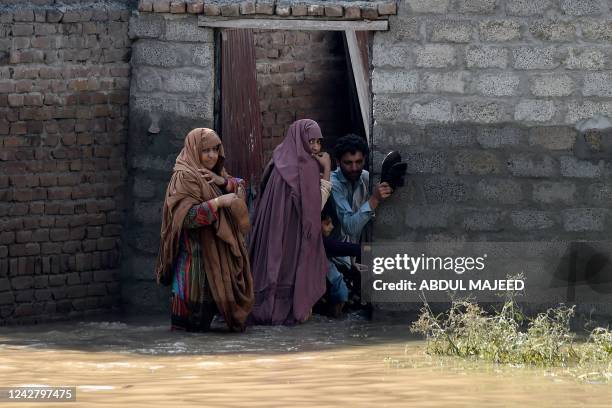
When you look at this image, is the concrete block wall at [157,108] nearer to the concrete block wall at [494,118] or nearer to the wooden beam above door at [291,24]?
the wooden beam above door at [291,24]

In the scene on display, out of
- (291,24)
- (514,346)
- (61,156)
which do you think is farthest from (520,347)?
(61,156)

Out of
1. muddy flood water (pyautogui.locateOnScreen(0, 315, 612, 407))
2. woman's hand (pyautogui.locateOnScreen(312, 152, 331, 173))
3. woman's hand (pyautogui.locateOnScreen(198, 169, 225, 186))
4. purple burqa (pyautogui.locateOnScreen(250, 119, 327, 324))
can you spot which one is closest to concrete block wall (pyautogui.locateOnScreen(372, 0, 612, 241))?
woman's hand (pyautogui.locateOnScreen(312, 152, 331, 173))

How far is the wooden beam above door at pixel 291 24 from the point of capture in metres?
8.55

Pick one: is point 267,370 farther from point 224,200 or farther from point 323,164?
point 323,164

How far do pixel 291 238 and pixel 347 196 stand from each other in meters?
0.55

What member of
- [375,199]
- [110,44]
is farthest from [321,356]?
[110,44]

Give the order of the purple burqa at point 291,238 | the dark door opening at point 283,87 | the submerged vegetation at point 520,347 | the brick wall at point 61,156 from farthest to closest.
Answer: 1. the dark door opening at point 283,87
2. the purple burqa at point 291,238
3. the brick wall at point 61,156
4. the submerged vegetation at point 520,347

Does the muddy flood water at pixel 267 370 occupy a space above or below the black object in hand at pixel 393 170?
below

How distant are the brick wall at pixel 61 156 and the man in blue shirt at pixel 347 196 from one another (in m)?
1.48

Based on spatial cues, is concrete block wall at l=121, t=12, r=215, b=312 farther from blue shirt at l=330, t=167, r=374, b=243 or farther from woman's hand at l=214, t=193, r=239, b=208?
woman's hand at l=214, t=193, r=239, b=208

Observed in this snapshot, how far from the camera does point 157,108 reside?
8.80m

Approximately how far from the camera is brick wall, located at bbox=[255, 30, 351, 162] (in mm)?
11031

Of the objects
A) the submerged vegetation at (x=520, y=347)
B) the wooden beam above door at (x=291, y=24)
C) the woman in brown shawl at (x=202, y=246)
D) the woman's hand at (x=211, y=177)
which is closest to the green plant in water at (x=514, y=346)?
the submerged vegetation at (x=520, y=347)

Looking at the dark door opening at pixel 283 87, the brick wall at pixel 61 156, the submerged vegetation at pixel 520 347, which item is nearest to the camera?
the submerged vegetation at pixel 520 347
